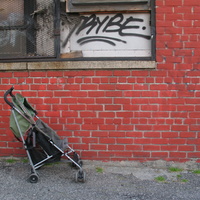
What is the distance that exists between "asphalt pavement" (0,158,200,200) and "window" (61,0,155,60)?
172cm

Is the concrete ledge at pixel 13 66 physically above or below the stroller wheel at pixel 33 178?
above

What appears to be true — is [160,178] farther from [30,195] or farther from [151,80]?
[30,195]

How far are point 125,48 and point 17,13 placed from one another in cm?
183

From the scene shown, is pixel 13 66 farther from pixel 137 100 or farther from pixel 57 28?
pixel 137 100

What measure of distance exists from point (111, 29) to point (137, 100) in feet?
3.86

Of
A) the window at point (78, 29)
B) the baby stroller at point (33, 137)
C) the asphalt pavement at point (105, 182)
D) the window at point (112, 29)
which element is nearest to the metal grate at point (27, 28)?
the window at point (78, 29)

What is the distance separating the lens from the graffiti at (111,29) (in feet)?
14.0

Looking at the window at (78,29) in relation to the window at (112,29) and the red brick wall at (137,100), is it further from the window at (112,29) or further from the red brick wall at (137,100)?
the red brick wall at (137,100)

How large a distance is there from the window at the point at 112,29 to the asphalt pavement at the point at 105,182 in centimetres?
172

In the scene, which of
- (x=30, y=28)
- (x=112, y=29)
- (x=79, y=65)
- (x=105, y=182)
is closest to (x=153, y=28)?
(x=112, y=29)

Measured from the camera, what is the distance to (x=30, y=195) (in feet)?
11.2

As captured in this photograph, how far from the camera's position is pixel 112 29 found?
430 cm

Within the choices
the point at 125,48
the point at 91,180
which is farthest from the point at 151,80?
the point at 91,180

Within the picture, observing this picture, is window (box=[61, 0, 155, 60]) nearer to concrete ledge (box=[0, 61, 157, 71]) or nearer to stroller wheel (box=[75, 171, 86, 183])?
concrete ledge (box=[0, 61, 157, 71])
